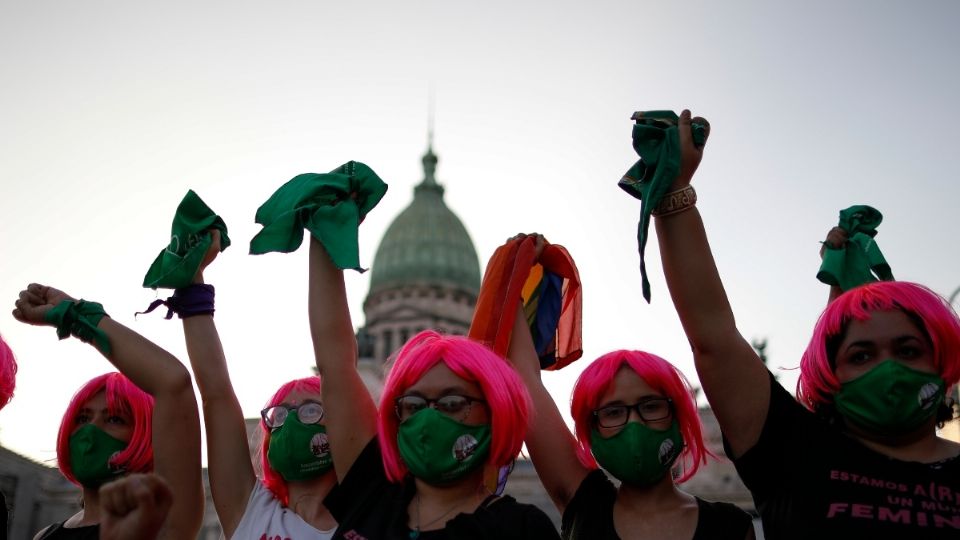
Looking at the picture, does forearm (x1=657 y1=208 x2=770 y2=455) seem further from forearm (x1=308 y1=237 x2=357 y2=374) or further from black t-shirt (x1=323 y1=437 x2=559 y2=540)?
forearm (x1=308 y1=237 x2=357 y2=374)

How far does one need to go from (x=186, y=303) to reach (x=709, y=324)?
2383 mm

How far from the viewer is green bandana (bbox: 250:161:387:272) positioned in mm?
4055

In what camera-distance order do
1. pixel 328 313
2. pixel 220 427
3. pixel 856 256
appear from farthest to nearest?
pixel 856 256
pixel 220 427
pixel 328 313

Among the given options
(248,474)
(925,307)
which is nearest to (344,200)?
(248,474)

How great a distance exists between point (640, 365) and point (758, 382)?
1.78ft

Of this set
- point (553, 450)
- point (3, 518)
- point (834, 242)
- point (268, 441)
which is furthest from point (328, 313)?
point (834, 242)

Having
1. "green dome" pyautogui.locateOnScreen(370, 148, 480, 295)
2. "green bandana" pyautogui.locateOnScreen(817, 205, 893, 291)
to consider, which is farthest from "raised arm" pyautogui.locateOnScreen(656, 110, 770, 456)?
"green dome" pyautogui.locateOnScreen(370, 148, 480, 295)

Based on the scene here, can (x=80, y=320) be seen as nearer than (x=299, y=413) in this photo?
Yes

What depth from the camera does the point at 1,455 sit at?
25562mm

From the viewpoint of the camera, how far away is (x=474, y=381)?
386 cm

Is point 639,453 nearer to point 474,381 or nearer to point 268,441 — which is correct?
point 474,381

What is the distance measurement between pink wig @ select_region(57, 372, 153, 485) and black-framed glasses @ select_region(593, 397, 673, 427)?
2135 mm

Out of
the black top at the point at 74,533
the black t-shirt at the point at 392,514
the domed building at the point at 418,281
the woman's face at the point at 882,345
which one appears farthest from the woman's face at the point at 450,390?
the domed building at the point at 418,281

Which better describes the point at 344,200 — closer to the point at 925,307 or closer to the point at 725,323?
the point at 725,323
